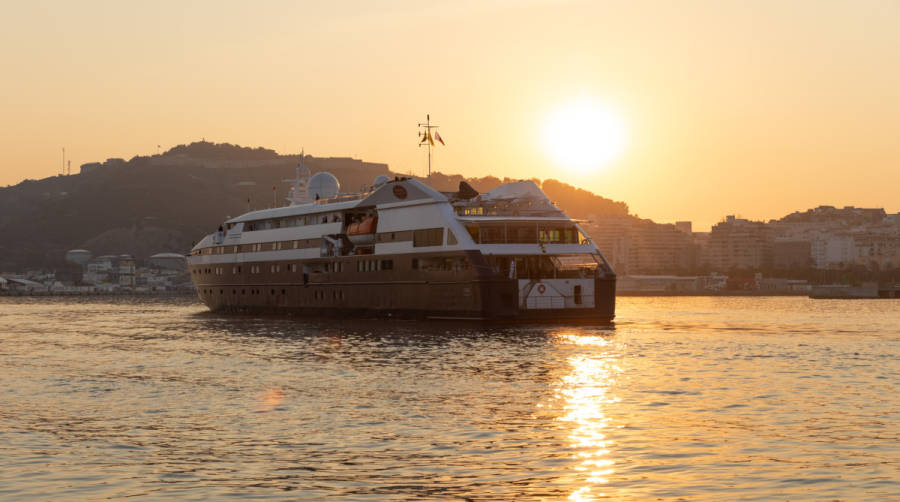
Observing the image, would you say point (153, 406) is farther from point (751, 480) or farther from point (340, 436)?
point (751, 480)

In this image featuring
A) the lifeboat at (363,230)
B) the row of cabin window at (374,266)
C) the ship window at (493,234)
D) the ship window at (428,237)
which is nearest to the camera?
the row of cabin window at (374,266)

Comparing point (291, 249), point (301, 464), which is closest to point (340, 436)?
point (301, 464)

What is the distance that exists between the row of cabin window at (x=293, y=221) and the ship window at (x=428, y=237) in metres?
12.0

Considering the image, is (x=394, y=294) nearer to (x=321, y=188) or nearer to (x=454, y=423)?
(x=321, y=188)

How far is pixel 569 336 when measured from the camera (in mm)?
53219

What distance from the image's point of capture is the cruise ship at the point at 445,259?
6012 centimetres

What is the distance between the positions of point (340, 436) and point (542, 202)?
147ft

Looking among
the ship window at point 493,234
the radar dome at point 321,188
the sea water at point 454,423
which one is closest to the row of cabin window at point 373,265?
the ship window at point 493,234

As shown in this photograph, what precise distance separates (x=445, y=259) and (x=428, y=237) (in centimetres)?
229

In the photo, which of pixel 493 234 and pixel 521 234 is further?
pixel 521 234

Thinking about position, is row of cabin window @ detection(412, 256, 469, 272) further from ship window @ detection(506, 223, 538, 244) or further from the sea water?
the sea water

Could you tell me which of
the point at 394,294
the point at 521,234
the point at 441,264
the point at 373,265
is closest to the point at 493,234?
the point at 521,234

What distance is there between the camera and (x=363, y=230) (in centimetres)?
7131

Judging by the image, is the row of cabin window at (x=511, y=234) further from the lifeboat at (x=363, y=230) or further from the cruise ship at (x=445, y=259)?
the lifeboat at (x=363, y=230)
